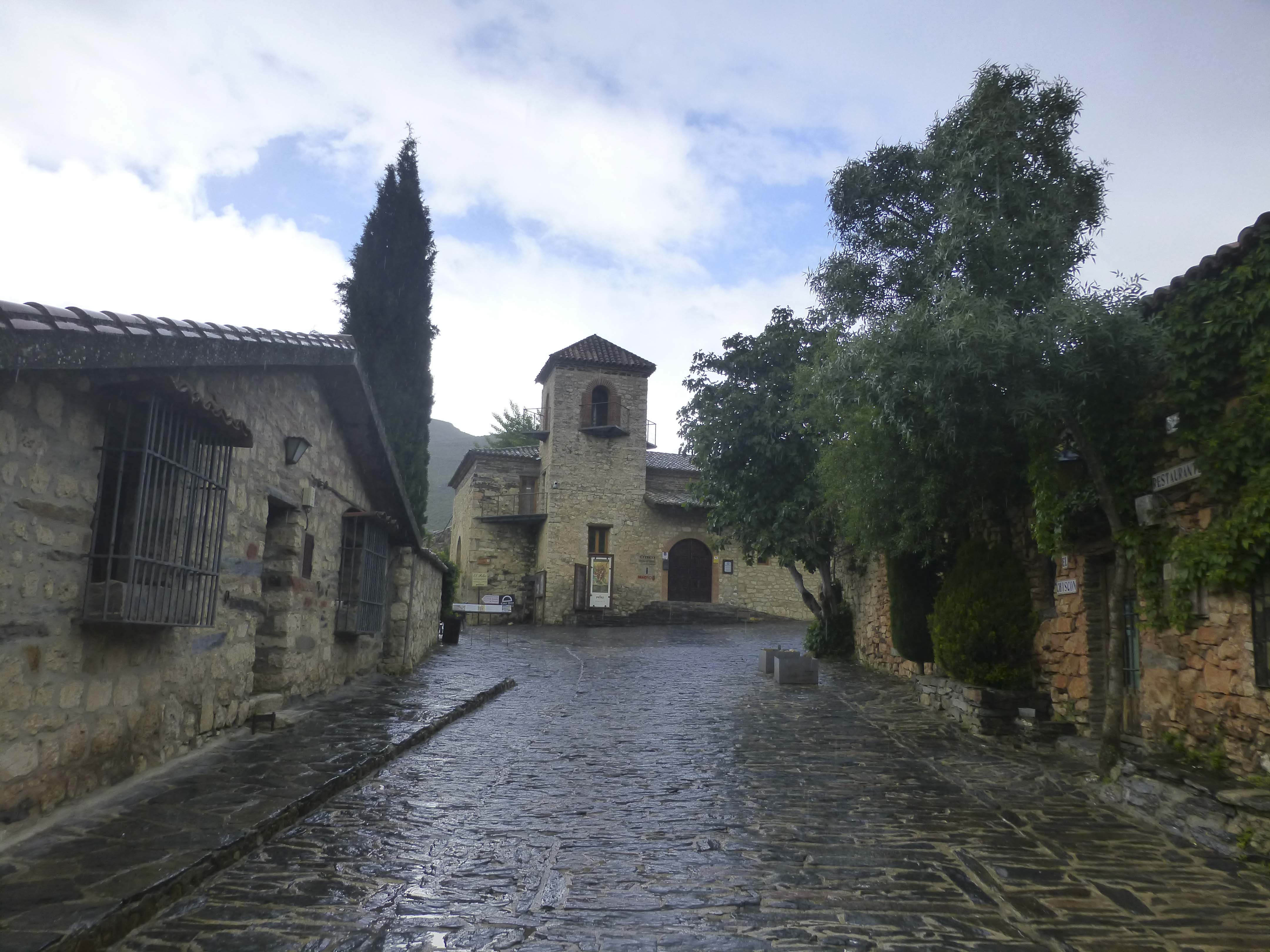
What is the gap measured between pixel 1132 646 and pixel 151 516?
7557 millimetres

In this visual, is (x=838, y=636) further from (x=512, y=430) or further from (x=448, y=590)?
(x=512, y=430)

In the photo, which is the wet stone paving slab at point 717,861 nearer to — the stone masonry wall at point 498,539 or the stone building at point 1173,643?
the stone building at point 1173,643

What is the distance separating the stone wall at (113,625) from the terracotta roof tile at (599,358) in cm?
2306

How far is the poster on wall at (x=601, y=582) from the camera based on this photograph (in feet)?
101

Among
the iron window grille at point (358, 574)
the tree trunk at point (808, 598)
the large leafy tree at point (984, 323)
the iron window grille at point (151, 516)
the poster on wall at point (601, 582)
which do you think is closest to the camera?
the iron window grille at point (151, 516)

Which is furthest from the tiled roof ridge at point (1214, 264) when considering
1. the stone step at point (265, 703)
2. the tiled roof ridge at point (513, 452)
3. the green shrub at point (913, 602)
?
the tiled roof ridge at point (513, 452)

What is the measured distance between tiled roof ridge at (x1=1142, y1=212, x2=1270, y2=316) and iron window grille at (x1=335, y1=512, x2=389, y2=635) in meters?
8.04

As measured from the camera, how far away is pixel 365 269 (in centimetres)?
1984

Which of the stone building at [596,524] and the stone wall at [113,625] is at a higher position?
the stone building at [596,524]

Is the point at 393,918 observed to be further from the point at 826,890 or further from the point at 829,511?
the point at 829,511

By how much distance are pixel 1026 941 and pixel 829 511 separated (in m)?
11.9

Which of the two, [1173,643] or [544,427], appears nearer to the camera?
[1173,643]

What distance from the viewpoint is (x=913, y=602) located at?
41.8ft

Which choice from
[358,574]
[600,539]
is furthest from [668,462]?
[358,574]
